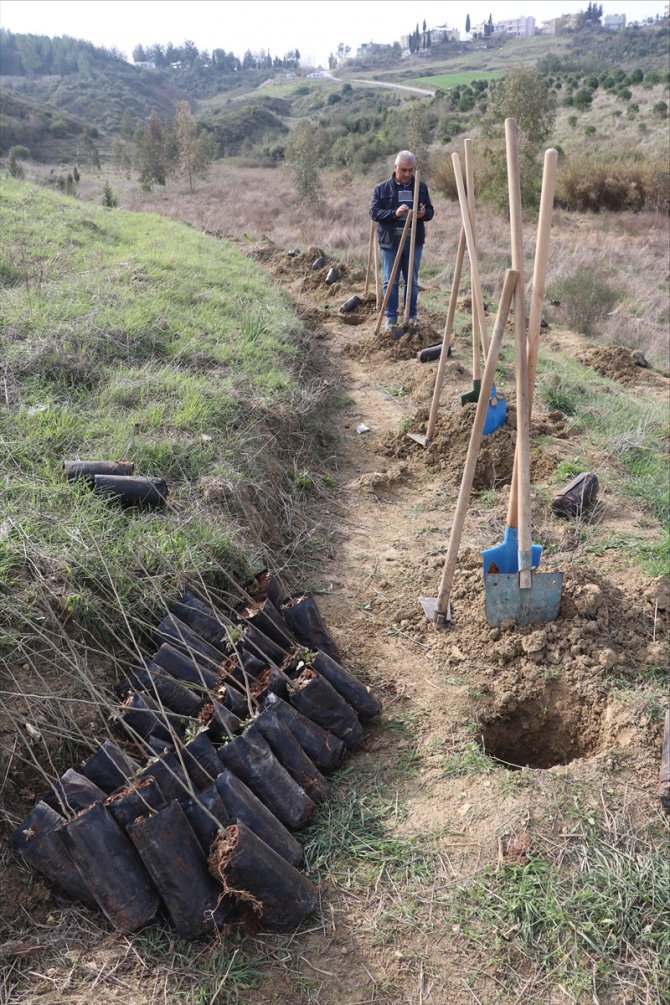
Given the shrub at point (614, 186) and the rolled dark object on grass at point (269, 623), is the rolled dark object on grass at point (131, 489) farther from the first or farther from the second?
the shrub at point (614, 186)

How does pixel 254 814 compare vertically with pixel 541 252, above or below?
below

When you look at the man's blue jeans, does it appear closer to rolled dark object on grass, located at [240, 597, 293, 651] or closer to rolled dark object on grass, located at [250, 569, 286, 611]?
rolled dark object on grass, located at [250, 569, 286, 611]

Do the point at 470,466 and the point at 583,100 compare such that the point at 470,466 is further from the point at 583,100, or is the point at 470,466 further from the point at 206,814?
the point at 583,100

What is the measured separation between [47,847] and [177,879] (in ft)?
1.36

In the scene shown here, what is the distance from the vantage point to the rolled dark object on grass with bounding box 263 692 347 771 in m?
2.55

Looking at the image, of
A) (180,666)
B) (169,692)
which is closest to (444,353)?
(180,666)

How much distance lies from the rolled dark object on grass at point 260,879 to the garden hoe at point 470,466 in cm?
155

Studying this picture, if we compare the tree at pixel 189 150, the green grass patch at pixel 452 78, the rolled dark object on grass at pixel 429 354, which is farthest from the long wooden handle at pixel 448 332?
the green grass patch at pixel 452 78

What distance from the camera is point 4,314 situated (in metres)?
5.14

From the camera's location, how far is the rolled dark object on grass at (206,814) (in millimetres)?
2199

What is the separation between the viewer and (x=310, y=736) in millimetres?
2602

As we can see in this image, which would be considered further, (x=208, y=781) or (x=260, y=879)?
(x=208, y=781)

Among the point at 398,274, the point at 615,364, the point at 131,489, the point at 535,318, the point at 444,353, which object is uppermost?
the point at 535,318

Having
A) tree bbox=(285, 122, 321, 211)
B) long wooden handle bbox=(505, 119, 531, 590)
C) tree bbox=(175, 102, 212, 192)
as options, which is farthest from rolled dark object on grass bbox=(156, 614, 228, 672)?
tree bbox=(175, 102, 212, 192)
